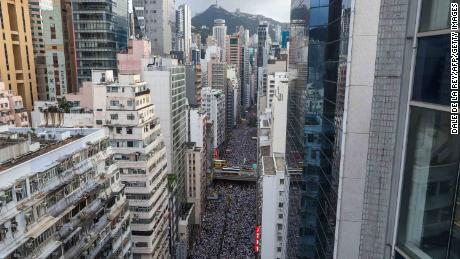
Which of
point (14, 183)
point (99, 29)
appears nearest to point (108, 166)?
point (14, 183)

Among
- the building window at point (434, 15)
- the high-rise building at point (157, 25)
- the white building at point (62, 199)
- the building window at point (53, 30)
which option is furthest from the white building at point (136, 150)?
the high-rise building at point (157, 25)

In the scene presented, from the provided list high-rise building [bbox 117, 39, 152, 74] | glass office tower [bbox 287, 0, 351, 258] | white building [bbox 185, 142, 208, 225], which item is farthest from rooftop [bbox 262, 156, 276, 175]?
high-rise building [bbox 117, 39, 152, 74]

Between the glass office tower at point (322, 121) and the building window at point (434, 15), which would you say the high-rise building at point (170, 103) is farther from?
the building window at point (434, 15)

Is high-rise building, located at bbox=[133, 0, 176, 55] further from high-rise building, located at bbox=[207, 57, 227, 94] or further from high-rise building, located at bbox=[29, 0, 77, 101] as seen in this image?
high-rise building, located at bbox=[207, 57, 227, 94]

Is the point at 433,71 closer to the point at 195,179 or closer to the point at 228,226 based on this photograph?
the point at 228,226

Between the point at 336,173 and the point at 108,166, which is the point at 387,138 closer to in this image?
the point at 336,173

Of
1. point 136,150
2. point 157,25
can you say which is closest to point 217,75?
point 157,25
